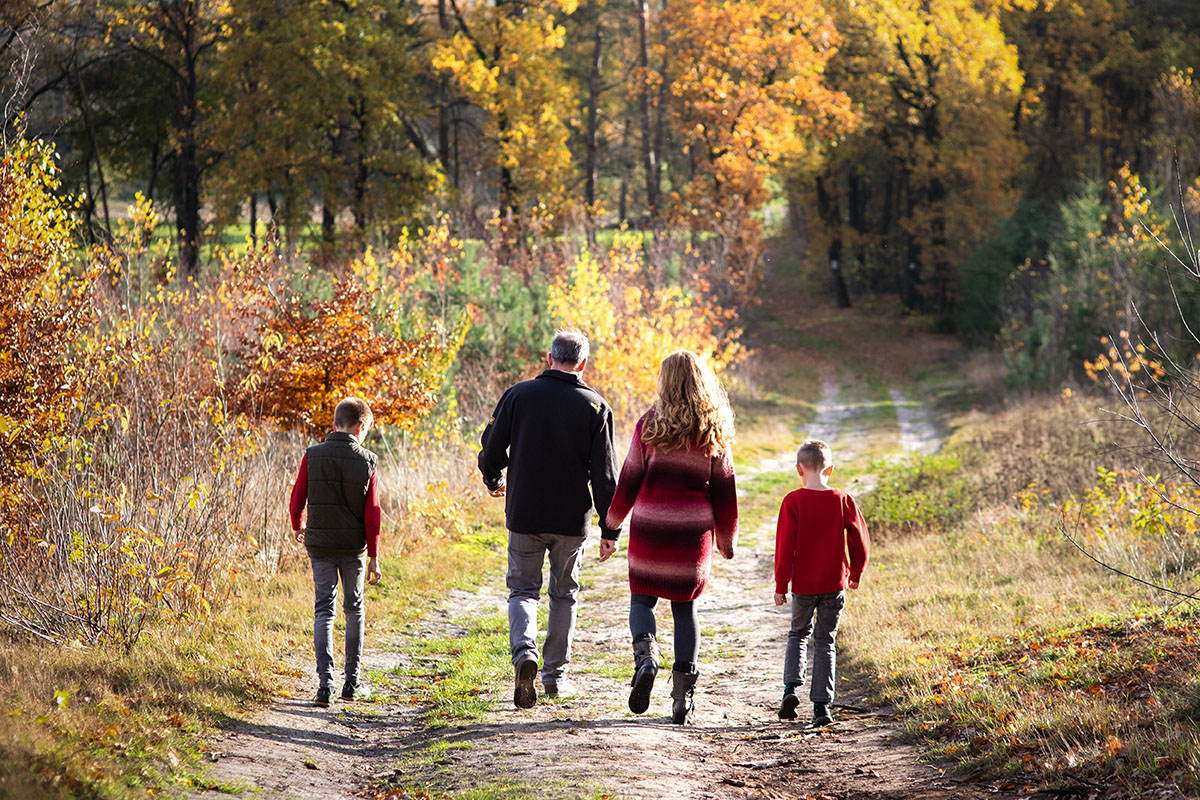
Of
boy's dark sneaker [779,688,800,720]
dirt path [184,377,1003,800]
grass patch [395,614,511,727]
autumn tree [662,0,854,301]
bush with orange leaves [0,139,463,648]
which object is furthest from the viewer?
autumn tree [662,0,854,301]

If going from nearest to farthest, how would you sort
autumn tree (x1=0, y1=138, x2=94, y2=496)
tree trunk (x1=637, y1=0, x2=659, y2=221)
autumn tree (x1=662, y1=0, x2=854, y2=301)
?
autumn tree (x1=0, y1=138, x2=94, y2=496), tree trunk (x1=637, y1=0, x2=659, y2=221), autumn tree (x1=662, y1=0, x2=854, y2=301)

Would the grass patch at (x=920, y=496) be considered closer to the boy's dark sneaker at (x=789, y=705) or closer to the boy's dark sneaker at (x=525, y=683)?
the boy's dark sneaker at (x=789, y=705)

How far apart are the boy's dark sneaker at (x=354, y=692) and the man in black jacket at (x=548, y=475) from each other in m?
1.14

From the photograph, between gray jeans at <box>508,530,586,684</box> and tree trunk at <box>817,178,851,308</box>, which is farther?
tree trunk at <box>817,178,851,308</box>

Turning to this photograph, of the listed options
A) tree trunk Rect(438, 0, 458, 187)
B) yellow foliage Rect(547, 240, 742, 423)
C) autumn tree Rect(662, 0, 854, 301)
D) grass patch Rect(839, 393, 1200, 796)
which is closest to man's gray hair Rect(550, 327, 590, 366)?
grass patch Rect(839, 393, 1200, 796)

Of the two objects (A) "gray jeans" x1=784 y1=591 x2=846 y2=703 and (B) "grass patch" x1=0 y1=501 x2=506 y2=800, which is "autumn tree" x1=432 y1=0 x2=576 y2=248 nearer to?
(B) "grass patch" x1=0 y1=501 x2=506 y2=800

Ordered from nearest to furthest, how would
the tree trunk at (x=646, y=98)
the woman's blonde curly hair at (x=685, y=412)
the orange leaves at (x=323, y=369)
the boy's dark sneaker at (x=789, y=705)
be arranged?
the woman's blonde curly hair at (x=685, y=412) < the boy's dark sneaker at (x=789, y=705) < the orange leaves at (x=323, y=369) < the tree trunk at (x=646, y=98)

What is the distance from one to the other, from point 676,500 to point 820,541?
2.99 feet

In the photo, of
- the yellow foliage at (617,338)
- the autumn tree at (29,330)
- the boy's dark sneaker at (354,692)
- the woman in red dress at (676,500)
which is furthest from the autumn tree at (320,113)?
the woman in red dress at (676,500)

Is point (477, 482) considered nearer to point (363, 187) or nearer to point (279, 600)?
point (279, 600)

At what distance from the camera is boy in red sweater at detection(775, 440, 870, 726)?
6.27 m

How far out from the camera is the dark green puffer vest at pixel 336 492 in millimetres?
6461

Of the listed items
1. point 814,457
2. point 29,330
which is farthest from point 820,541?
point 29,330

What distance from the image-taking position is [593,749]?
5.56 m
